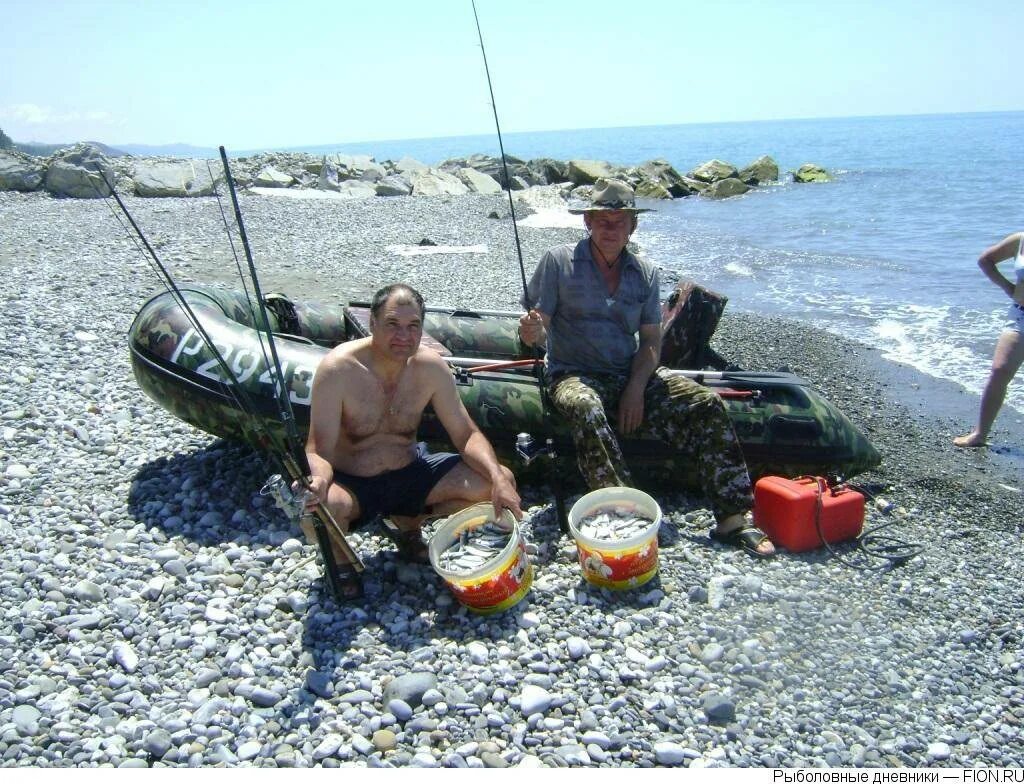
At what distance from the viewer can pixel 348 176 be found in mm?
31703

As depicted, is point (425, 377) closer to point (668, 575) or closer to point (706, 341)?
point (668, 575)

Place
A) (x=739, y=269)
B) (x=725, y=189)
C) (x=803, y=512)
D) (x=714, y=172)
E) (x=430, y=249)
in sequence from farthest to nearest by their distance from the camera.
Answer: (x=714, y=172), (x=725, y=189), (x=739, y=269), (x=430, y=249), (x=803, y=512)

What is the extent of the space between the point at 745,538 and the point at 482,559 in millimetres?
1583

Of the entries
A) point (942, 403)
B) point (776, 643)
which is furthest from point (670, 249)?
point (776, 643)

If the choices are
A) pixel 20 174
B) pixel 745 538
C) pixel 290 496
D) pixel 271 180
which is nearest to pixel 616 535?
pixel 745 538

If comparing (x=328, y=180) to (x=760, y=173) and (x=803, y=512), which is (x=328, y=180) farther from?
(x=803, y=512)

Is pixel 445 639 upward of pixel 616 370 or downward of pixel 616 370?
downward

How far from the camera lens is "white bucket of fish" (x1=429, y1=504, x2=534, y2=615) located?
385cm

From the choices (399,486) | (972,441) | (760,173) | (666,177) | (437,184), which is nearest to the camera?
(399,486)

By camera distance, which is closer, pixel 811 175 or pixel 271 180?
pixel 271 180

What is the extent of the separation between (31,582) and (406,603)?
1869 millimetres

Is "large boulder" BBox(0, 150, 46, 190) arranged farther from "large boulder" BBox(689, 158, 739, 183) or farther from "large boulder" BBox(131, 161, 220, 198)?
"large boulder" BBox(689, 158, 739, 183)

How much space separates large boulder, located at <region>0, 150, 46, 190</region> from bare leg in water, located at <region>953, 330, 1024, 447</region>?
895 inches

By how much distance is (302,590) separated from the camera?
4.23 m
